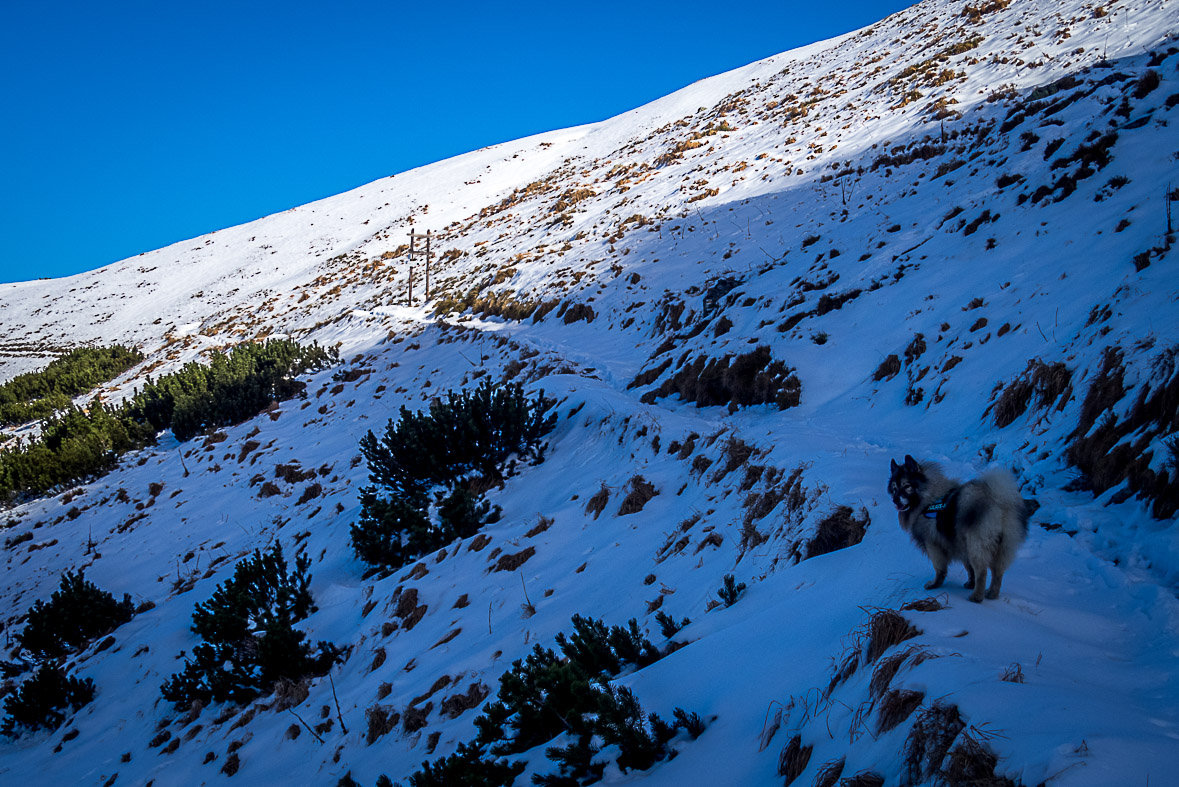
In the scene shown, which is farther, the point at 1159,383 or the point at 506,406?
the point at 506,406

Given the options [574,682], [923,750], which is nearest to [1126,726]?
[923,750]

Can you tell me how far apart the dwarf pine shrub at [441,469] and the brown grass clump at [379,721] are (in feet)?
12.2

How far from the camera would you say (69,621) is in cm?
A: 1111

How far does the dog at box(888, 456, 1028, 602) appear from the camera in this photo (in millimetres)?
3467

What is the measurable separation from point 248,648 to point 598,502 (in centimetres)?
536

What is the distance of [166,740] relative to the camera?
7.93 m

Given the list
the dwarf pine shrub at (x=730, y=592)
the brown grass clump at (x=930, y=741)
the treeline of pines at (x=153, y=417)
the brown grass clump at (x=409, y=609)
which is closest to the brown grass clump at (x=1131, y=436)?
the dwarf pine shrub at (x=730, y=592)

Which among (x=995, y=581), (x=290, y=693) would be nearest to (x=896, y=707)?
(x=995, y=581)

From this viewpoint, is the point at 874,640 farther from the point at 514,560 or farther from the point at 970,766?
the point at 514,560

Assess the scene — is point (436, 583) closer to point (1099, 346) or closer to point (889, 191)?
point (1099, 346)

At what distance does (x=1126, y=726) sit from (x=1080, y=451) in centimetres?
440

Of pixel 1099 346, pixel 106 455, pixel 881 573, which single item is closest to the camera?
pixel 881 573

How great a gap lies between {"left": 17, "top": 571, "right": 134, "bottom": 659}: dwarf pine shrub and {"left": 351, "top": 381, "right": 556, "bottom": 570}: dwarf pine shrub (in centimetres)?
537

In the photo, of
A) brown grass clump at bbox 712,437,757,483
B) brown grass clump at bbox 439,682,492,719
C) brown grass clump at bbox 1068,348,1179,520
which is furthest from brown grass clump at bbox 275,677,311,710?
brown grass clump at bbox 1068,348,1179,520
